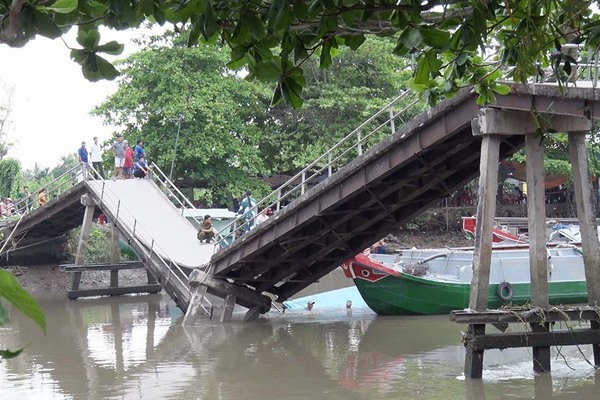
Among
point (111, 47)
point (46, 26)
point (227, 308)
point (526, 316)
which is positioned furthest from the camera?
point (227, 308)

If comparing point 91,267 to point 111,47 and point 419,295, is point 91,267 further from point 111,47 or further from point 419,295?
point 111,47

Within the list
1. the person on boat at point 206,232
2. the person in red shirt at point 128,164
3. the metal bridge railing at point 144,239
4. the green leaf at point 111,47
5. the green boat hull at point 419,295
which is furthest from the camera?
the person in red shirt at point 128,164

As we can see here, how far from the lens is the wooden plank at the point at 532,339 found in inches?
450

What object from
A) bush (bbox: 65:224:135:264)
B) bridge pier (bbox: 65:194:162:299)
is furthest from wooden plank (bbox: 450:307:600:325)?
bush (bbox: 65:224:135:264)

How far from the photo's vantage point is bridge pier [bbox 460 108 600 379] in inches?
454

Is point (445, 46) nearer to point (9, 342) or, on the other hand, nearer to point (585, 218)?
point (585, 218)

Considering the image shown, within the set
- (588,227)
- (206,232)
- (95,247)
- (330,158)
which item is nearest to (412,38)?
(588,227)

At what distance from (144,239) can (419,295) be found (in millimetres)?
6519

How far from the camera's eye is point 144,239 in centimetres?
2005

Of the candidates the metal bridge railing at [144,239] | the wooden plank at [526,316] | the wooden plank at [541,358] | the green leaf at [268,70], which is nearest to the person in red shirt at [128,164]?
the metal bridge railing at [144,239]

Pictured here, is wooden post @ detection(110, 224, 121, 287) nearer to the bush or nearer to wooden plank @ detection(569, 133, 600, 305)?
the bush

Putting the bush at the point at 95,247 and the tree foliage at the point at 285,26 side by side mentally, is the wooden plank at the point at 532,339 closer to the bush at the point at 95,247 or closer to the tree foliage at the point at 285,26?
the tree foliage at the point at 285,26

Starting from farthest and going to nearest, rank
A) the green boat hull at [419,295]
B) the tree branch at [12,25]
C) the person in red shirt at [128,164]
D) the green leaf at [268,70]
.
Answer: the person in red shirt at [128,164] → the green boat hull at [419,295] → the green leaf at [268,70] → the tree branch at [12,25]

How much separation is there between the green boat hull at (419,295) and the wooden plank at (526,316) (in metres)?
6.49
